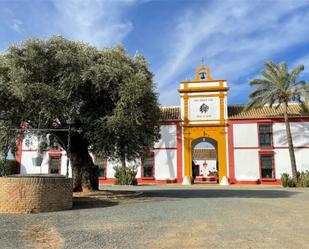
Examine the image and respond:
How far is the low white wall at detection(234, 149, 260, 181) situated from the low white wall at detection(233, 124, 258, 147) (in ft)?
2.56

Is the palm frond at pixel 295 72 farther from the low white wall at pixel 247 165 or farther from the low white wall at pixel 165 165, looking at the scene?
the low white wall at pixel 165 165

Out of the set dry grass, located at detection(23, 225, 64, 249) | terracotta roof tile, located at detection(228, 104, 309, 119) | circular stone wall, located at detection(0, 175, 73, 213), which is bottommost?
dry grass, located at detection(23, 225, 64, 249)

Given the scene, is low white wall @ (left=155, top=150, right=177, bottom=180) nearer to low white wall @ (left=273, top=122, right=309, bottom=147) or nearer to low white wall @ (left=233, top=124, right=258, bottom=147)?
low white wall @ (left=233, top=124, right=258, bottom=147)

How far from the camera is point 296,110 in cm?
3369

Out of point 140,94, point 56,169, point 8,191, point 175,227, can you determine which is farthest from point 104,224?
point 56,169

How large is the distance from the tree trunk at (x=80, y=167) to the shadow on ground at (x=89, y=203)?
7.59ft

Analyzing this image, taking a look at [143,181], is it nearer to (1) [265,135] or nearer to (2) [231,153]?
(2) [231,153]

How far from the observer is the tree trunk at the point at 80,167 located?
17750 mm

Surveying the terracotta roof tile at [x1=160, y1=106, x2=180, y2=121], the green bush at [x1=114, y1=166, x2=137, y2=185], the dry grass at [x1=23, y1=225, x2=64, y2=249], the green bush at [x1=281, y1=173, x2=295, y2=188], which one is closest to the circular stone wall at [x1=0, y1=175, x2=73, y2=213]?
the dry grass at [x1=23, y1=225, x2=64, y2=249]

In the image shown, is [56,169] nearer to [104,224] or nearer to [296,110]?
[296,110]

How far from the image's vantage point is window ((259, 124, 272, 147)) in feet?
Answer: 107

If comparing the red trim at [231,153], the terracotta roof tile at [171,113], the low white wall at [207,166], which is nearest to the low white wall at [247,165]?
the red trim at [231,153]

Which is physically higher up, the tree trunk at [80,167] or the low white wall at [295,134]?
the low white wall at [295,134]

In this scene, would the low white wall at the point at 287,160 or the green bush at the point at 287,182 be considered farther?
the low white wall at the point at 287,160
